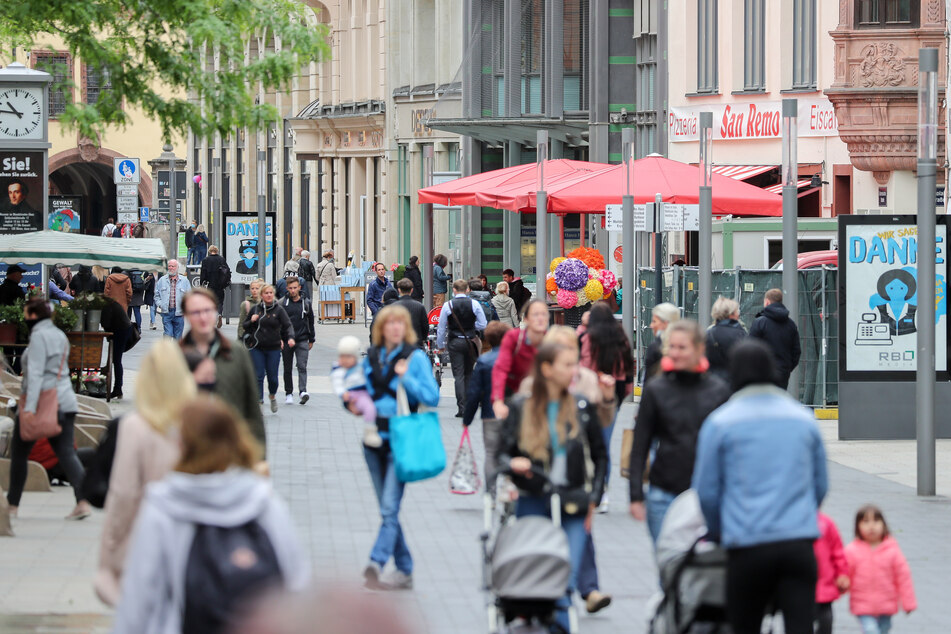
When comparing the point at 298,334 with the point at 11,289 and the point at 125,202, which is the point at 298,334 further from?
the point at 125,202

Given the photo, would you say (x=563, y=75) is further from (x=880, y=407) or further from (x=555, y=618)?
(x=555, y=618)

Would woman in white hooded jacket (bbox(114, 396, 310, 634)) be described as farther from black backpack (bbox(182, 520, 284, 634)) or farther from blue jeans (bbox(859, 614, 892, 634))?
blue jeans (bbox(859, 614, 892, 634))

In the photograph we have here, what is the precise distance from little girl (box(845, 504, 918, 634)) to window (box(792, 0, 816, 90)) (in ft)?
71.9

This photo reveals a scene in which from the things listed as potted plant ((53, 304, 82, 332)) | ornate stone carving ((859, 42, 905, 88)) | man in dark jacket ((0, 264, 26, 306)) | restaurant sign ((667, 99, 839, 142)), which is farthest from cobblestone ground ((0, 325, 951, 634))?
restaurant sign ((667, 99, 839, 142))

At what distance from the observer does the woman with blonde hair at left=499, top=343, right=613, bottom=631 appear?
7.99 m

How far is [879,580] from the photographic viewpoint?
8242 millimetres

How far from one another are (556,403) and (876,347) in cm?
1010

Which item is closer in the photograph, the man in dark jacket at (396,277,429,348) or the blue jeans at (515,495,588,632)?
the blue jeans at (515,495,588,632)

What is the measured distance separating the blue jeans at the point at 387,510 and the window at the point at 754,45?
22595 millimetres

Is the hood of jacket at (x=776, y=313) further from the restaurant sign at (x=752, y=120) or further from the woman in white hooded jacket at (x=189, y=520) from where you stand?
the woman in white hooded jacket at (x=189, y=520)

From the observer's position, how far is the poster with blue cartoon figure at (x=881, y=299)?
57.3ft

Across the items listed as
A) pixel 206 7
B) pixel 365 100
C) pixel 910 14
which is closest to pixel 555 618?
pixel 206 7

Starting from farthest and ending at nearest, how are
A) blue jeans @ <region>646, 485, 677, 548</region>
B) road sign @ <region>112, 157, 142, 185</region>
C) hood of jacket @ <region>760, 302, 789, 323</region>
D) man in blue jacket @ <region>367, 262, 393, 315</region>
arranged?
road sign @ <region>112, 157, 142, 185</region> → man in blue jacket @ <region>367, 262, 393, 315</region> → hood of jacket @ <region>760, 302, 789, 323</region> → blue jeans @ <region>646, 485, 677, 548</region>

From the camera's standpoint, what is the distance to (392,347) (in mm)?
9961
